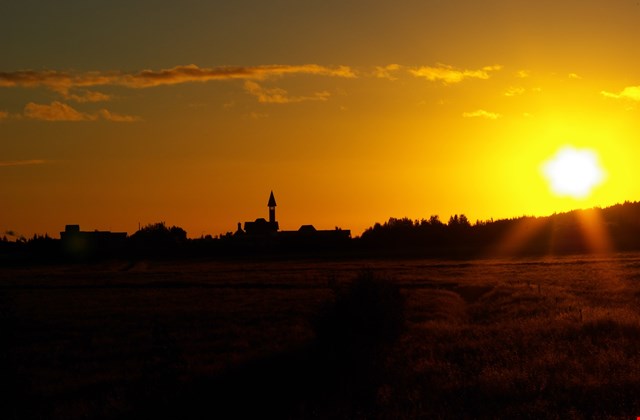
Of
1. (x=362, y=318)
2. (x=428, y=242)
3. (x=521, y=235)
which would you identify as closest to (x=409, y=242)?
(x=428, y=242)

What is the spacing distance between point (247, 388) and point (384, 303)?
6.70 meters

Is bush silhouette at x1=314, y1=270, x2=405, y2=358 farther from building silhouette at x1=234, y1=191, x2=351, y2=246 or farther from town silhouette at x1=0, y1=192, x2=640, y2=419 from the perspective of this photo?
building silhouette at x1=234, y1=191, x2=351, y2=246

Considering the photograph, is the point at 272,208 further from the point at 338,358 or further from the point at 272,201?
the point at 338,358

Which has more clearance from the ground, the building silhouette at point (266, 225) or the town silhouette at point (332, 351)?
the building silhouette at point (266, 225)

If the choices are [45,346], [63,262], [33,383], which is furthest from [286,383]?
[63,262]

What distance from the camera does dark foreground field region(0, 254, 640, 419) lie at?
1662 cm

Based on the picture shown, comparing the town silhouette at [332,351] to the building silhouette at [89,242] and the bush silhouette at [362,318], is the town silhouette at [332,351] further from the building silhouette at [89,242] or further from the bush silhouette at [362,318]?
the building silhouette at [89,242]

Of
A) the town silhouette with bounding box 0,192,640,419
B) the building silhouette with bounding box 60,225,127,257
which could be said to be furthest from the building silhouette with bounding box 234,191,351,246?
the town silhouette with bounding box 0,192,640,419

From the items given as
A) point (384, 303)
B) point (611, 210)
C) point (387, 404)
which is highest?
point (611, 210)

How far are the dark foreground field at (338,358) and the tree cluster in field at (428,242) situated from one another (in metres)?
72.6

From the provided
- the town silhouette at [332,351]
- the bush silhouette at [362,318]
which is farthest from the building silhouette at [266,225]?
the bush silhouette at [362,318]

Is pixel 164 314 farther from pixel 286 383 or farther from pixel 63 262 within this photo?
pixel 63 262

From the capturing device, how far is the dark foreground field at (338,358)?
54.5ft

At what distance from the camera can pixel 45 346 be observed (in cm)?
2825
